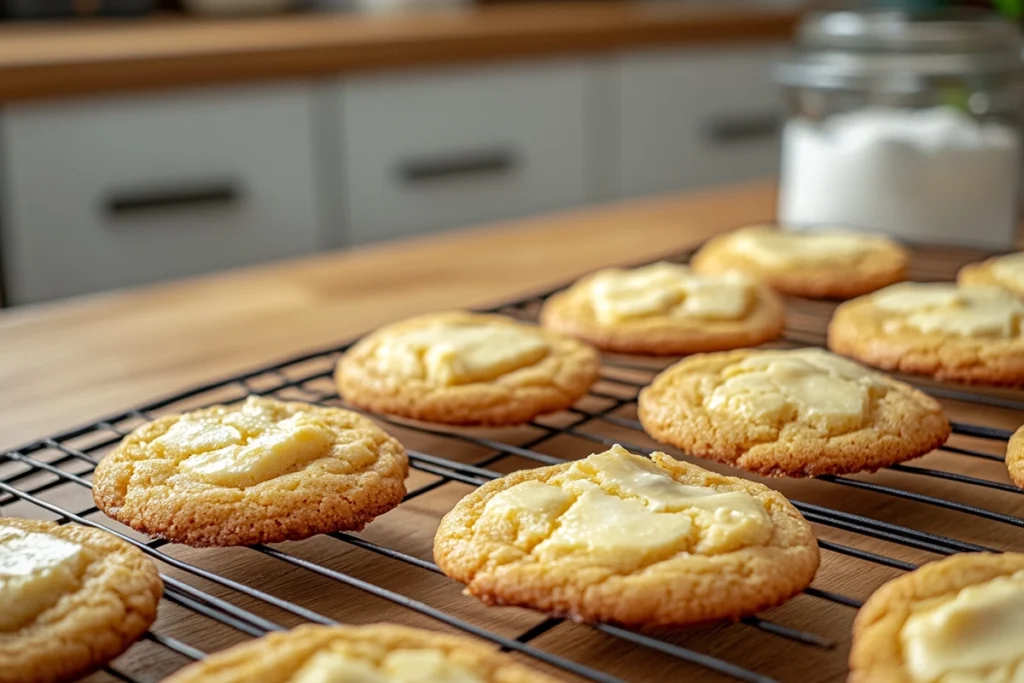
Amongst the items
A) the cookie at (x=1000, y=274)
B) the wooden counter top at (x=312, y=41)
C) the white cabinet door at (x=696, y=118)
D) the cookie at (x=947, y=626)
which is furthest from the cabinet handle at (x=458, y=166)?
the cookie at (x=947, y=626)

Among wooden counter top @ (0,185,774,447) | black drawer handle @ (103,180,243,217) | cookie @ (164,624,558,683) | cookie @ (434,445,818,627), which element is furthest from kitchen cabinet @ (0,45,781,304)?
cookie @ (164,624,558,683)

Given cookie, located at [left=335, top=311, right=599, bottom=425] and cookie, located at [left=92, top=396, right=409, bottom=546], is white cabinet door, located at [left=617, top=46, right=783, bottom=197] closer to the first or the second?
cookie, located at [left=335, top=311, right=599, bottom=425]

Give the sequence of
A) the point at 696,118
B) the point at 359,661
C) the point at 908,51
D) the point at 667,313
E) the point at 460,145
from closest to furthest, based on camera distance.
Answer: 1. the point at 359,661
2. the point at 667,313
3. the point at 908,51
4. the point at 460,145
5. the point at 696,118

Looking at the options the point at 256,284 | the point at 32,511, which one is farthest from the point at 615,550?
the point at 256,284

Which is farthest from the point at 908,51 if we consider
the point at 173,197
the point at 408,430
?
the point at 173,197

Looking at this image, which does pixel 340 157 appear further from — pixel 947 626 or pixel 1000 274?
pixel 947 626

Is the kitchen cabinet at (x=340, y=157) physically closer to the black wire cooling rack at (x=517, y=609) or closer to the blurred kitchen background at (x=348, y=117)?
the blurred kitchen background at (x=348, y=117)
